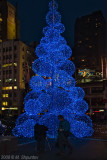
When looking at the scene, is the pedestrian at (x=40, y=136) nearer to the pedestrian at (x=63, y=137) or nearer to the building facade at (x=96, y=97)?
the pedestrian at (x=63, y=137)

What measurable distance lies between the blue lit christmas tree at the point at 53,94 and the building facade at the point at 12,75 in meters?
53.2

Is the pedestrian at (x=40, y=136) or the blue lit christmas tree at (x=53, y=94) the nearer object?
the pedestrian at (x=40, y=136)

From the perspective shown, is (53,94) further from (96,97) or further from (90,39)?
(90,39)

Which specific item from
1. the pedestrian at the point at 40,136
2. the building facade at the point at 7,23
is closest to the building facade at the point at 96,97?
the pedestrian at the point at 40,136

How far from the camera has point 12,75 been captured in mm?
70562

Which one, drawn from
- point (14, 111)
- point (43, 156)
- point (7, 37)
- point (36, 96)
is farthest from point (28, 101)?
point (7, 37)

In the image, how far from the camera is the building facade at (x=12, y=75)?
67.9 m

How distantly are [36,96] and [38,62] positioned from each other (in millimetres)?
2276

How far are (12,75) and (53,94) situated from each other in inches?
2312

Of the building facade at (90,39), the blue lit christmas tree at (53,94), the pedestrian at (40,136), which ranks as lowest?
the pedestrian at (40,136)

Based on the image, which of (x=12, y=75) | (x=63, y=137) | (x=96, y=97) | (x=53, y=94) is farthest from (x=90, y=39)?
(x=63, y=137)

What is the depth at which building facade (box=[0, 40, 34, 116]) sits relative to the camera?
2672 inches

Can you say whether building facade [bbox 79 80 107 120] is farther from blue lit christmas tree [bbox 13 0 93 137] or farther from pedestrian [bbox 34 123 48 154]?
pedestrian [bbox 34 123 48 154]

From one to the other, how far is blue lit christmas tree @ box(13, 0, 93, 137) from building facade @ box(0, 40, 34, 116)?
2095 inches
